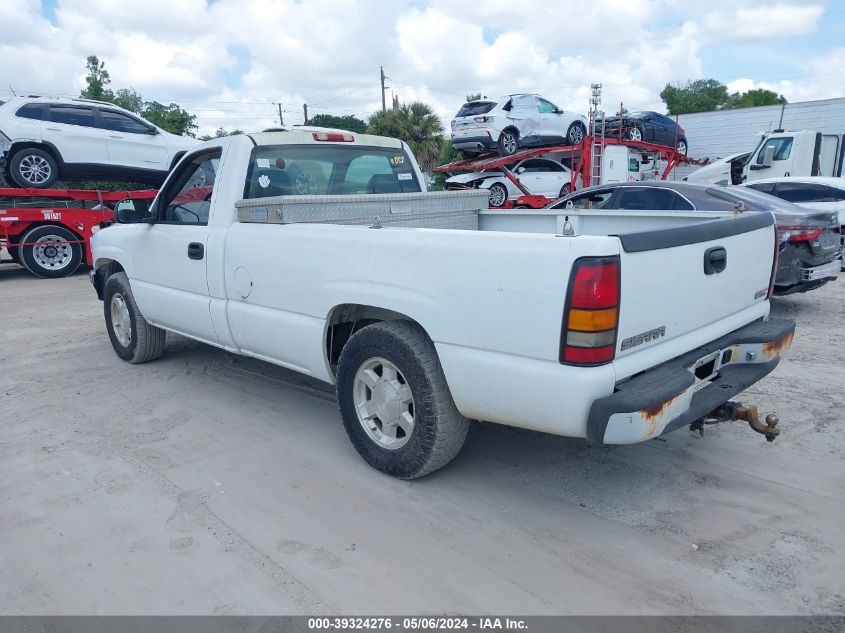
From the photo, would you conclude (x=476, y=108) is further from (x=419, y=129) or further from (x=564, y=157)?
(x=419, y=129)

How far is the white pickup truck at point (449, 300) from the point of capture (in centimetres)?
270

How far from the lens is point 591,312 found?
2.63m

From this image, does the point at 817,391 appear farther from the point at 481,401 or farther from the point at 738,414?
the point at 481,401

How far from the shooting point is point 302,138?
4.82 m

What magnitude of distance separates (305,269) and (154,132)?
1072 cm

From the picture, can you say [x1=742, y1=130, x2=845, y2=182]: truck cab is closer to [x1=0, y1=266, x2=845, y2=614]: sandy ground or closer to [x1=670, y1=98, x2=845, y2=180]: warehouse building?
[x1=670, y1=98, x2=845, y2=180]: warehouse building

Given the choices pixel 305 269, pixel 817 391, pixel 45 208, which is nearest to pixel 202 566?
pixel 305 269

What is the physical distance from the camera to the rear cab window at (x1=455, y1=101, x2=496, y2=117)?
16.8m

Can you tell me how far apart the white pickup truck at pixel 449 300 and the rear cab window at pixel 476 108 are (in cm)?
1225

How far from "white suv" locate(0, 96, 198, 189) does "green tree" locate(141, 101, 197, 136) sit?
26132 millimetres

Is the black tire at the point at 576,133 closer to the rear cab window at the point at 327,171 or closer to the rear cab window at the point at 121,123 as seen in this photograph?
the rear cab window at the point at 121,123

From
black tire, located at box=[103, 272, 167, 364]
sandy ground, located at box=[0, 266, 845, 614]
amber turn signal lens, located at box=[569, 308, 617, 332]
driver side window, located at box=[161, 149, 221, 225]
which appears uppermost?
driver side window, located at box=[161, 149, 221, 225]

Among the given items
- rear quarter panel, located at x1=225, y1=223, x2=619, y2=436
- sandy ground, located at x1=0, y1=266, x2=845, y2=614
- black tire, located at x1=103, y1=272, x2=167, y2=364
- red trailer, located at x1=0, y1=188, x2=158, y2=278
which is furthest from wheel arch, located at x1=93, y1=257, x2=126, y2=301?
red trailer, located at x1=0, y1=188, x2=158, y2=278

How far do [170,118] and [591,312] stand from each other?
4238 cm
